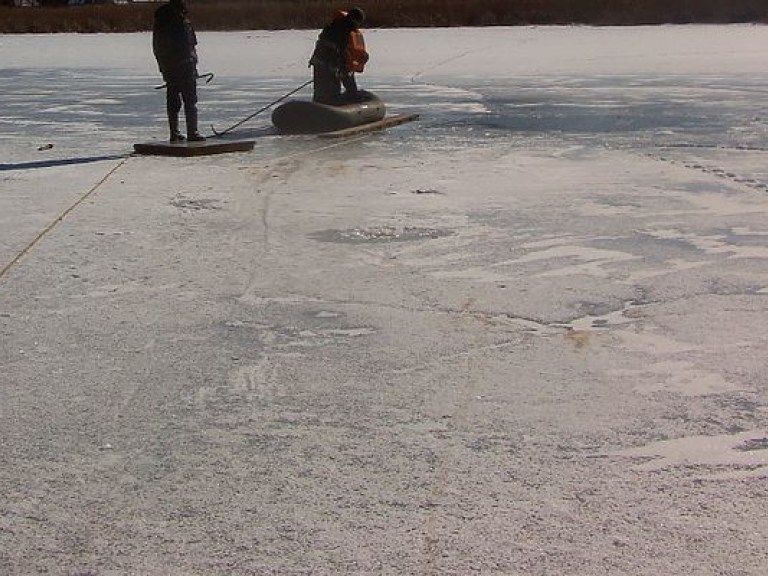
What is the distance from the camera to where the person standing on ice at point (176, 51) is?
366 inches

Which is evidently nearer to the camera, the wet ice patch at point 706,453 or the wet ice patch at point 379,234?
the wet ice patch at point 706,453

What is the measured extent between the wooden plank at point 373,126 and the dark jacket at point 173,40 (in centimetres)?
167

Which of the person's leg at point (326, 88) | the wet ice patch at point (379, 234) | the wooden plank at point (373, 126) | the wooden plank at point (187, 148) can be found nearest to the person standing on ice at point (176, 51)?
the wooden plank at point (187, 148)

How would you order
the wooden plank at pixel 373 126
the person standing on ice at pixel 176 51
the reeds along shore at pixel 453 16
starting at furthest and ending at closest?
the reeds along shore at pixel 453 16 < the wooden plank at pixel 373 126 < the person standing on ice at pixel 176 51

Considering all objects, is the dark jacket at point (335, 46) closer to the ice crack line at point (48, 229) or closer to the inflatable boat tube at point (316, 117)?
the inflatable boat tube at point (316, 117)

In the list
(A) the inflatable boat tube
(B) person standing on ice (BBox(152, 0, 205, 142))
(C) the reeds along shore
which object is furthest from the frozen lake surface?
(C) the reeds along shore

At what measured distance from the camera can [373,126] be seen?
10.9m

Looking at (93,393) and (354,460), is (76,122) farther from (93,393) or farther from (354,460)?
(354,460)

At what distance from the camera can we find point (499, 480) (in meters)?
3.00

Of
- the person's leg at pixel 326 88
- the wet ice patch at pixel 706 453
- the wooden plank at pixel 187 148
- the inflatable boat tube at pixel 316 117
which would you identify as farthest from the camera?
the person's leg at pixel 326 88

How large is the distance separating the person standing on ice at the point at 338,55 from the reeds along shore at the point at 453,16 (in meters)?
24.2

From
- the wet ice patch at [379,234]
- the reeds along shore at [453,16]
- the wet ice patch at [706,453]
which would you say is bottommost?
the wet ice patch at [706,453]

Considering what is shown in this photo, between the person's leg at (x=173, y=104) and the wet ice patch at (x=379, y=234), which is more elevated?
the person's leg at (x=173, y=104)

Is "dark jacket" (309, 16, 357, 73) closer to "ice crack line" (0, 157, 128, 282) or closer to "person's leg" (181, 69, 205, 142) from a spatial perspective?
"person's leg" (181, 69, 205, 142)
